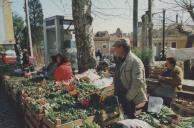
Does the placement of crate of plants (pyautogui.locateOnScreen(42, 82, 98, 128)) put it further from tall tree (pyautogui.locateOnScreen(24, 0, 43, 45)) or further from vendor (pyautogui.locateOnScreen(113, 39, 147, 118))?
tall tree (pyautogui.locateOnScreen(24, 0, 43, 45))

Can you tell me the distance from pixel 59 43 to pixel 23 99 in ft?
24.1

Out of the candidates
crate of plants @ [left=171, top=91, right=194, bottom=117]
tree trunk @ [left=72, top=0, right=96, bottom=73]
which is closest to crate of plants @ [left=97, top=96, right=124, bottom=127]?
crate of plants @ [left=171, top=91, right=194, bottom=117]

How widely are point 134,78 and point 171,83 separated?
2.13 metres

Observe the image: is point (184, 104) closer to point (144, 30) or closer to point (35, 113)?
point (35, 113)

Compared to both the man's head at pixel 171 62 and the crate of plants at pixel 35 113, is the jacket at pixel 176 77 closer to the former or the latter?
the man's head at pixel 171 62

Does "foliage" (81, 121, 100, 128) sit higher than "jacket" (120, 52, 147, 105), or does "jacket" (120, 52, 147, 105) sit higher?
"jacket" (120, 52, 147, 105)

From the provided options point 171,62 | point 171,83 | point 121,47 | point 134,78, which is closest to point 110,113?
point 134,78

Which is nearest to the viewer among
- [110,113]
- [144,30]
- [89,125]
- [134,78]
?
[89,125]

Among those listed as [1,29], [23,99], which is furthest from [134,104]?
[1,29]

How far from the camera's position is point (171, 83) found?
6387mm

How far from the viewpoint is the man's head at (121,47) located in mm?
4605

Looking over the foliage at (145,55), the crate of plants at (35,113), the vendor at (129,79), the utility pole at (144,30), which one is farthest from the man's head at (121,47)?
the utility pole at (144,30)

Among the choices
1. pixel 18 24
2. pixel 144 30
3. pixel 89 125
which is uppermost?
pixel 18 24

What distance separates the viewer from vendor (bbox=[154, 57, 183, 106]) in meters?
6.30
